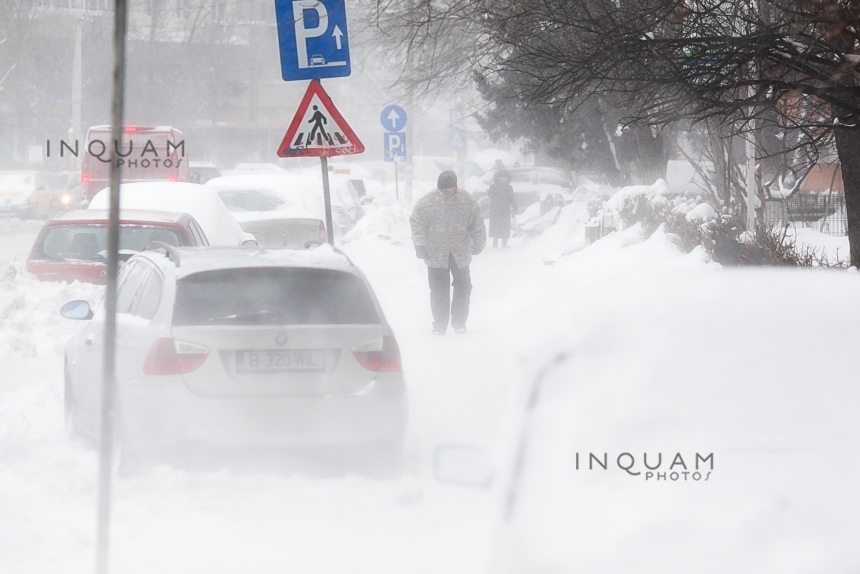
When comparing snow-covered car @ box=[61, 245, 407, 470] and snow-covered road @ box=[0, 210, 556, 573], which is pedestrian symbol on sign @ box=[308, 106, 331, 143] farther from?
snow-covered car @ box=[61, 245, 407, 470]

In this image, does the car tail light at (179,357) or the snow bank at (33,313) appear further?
the snow bank at (33,313)

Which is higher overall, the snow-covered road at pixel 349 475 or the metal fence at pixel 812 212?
the metal fence at pixel 812 212

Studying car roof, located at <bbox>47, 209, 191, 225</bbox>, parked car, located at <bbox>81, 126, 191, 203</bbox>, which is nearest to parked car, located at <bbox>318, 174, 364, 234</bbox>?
parked car, located at <bbox>81, 126, 191, 203</bbox>

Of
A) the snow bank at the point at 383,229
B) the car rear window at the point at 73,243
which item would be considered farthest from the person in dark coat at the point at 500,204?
the car rear window at the point at 73,243

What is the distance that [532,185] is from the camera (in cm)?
3788

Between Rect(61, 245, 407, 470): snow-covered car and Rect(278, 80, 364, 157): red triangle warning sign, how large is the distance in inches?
126

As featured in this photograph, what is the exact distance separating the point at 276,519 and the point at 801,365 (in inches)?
130

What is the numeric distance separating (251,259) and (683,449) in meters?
4.08

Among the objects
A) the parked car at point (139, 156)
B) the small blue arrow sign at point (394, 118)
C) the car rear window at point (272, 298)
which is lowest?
the car rear window at point (272, 298)

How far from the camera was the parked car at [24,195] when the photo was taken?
1439 inches

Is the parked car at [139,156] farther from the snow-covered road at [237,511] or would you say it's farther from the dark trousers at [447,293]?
the snow-covered road at [237,511]

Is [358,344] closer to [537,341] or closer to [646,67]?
[537,341]

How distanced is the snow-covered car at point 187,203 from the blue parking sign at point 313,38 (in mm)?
3974

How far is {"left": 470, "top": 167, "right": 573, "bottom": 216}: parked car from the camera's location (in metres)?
36.8
